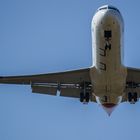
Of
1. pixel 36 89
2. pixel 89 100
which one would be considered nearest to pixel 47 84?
pixel 36 89

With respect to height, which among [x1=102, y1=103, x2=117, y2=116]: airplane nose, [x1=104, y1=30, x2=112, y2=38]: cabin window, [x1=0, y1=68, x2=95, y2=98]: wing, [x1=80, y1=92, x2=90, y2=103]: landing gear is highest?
[x1=104, y1=30, x2=112, y2=38]: cabin window

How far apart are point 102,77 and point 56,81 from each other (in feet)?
21.2

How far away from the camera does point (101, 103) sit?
3891 centimetres

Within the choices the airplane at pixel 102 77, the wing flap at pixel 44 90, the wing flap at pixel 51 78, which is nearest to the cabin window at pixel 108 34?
the airplane at pixel 102 77

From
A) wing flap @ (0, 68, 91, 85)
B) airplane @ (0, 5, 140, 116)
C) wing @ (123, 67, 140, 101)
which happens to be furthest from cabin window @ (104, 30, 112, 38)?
wing flap @ (0, 68, 91, 85)

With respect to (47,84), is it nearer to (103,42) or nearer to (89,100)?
(89,100)

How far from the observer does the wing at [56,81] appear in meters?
37.9

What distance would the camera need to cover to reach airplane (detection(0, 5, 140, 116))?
32.1 meters

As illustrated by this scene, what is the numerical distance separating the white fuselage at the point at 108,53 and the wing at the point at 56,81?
2.04 meters

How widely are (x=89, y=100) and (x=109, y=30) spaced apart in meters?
11.4

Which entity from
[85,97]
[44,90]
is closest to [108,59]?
[85,97]

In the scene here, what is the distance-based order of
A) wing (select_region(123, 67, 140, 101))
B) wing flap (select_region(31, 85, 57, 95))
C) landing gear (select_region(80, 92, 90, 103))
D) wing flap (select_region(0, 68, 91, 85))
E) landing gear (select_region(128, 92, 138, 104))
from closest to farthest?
1. wing (select_region(123, 67, 140, 101))
2. wing flap (select_region(0, 68, 91, 85))
3. landing gear (select_region(80, 92, 90, 103))
4. landing gear (select_region(128, 92, 138, 104))
5. wing flap (select_region(31, 85, 57, 95))

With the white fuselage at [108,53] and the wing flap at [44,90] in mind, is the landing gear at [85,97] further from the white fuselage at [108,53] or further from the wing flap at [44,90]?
the wing flap at [44,90]

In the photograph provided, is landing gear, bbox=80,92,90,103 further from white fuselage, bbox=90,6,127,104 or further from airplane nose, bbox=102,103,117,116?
white fuselage, bbox=90,6,127,104
